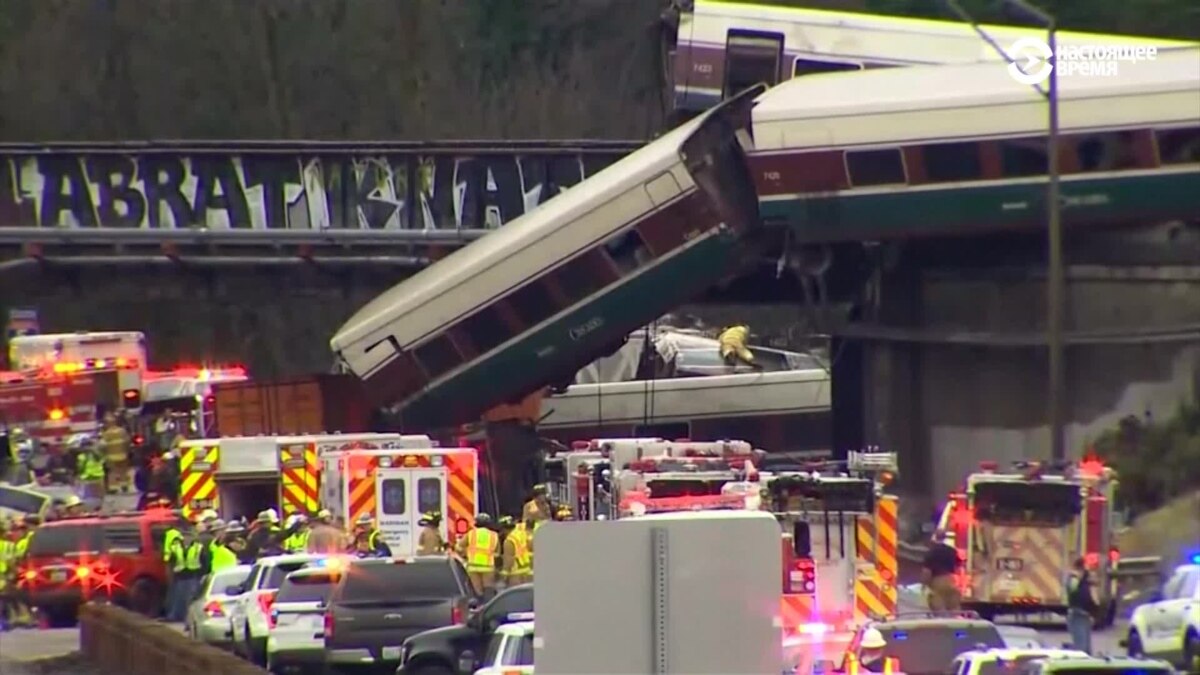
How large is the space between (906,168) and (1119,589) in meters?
8.93

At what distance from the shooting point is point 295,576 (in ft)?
83.6

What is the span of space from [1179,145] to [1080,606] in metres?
12.7

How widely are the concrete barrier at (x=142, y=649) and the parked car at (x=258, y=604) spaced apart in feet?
2.50

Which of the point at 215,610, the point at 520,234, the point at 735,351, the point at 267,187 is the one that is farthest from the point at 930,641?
the point at 735,351

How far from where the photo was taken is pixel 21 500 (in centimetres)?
4238

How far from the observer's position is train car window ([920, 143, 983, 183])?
37.9 m

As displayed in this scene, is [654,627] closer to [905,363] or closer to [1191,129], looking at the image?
[1191,129]

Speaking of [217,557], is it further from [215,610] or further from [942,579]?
[942,579]

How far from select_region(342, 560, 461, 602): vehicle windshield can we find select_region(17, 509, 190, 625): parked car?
39.8 feet

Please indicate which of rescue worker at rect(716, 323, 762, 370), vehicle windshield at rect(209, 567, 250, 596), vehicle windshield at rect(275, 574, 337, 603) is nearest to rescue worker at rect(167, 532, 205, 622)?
vehicle windshield at rect(209, 567, 250, 596)

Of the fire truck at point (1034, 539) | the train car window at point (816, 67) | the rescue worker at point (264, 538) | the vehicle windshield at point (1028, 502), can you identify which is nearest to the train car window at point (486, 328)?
the rescue worker at point (264, 538)

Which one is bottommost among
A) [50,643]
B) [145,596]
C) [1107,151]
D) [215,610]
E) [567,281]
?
[50,643]

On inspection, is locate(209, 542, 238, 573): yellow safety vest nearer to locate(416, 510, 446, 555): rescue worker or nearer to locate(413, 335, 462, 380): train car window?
locate(416, 510, 446, 555): rescue worker

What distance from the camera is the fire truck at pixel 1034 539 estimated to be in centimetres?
2991
